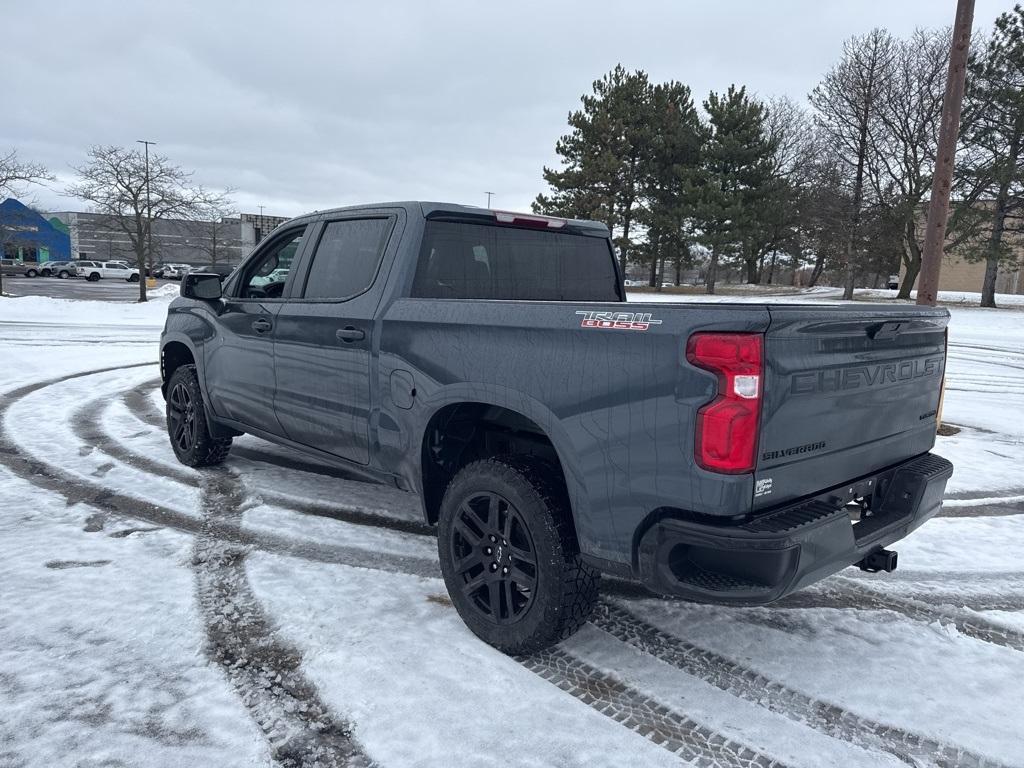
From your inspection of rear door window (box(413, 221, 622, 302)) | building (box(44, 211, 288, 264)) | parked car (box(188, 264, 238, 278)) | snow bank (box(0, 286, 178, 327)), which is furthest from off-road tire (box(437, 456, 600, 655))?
building (box(44, 211, 288, 264))

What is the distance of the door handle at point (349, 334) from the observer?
146 inches

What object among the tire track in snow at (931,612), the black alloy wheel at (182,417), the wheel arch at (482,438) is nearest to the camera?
the wheel arch at (482,438)

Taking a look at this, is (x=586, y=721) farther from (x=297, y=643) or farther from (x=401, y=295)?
(x=401, y=295)

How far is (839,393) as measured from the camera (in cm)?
263

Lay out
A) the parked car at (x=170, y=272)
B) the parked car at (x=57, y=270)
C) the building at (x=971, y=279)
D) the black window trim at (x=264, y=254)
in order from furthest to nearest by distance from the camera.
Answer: the parked car at (x=170, y=272)
the building at (x=971, y=279)
the parked car at (x=57, y=270)
the black window trim at (x=264, y=254)

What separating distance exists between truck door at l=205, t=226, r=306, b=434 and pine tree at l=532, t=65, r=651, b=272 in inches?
1343

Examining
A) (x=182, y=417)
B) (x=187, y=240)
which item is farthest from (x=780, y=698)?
(x=187, y=240)

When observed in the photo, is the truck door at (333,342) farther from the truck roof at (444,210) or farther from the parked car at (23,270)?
the parked car at (23,270)

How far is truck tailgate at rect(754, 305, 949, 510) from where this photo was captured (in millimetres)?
2379

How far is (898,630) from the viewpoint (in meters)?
3.40

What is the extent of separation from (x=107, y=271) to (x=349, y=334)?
6163 cm

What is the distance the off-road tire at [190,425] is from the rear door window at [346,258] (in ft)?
5.91

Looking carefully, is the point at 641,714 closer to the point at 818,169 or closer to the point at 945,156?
the point at 945,156

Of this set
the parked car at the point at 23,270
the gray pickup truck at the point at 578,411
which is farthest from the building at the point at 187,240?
the gray pickup truck at the point at 578,411
